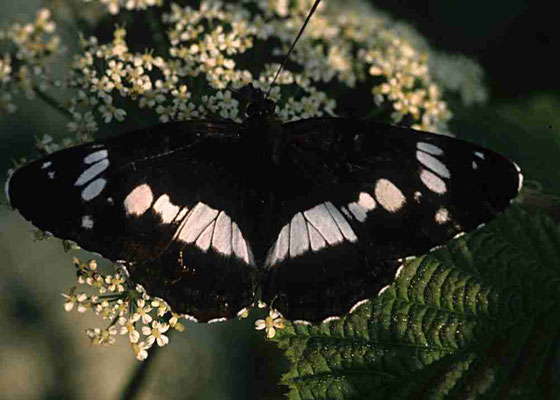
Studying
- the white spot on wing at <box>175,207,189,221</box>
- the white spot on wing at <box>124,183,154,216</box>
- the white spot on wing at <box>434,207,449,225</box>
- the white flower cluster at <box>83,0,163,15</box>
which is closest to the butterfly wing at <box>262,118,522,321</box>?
the white spot on wing at <box>434,207,449,225</box>

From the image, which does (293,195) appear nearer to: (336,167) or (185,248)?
(336,167)

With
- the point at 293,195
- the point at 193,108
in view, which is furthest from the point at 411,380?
the point at 193,108

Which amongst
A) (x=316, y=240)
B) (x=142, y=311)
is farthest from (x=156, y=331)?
(x=316, y=240)

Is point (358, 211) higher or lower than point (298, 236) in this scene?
higher

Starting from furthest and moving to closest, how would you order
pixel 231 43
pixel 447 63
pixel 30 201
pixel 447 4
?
pixel 447 4 < pixel 447 63 < pixel 231 43 < pixel 30 201

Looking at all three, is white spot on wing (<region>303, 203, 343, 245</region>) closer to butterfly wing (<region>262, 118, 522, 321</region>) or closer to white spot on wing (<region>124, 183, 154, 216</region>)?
butterfly wing (<region>262, 118, 522, 321</region>)

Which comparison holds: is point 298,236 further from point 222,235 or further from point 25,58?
point 25,58
